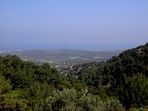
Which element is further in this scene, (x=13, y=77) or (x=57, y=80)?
(x=57, y=80)

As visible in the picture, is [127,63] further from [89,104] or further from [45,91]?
[89,104]

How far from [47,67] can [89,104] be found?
3430 cm

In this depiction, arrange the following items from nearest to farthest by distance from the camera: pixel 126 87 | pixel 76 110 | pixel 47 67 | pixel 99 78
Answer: pixel 76 110 → pixel 126 87 → pixel 47 67 → pixel 99 78

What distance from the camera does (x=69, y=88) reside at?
42.3m

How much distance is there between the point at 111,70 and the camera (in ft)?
208

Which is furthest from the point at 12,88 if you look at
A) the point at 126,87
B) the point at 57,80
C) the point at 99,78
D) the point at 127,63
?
the point at 127,63

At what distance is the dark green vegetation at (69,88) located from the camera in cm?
1884

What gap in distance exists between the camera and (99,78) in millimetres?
61062

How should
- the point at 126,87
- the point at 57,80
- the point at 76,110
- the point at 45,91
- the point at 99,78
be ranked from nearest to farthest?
1. the point at 76,110
2. the point at 45,91
3. the point at 126,87
4. the point at 57,80
5. the point at 99,78

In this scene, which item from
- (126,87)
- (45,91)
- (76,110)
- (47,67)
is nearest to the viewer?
(76,110)

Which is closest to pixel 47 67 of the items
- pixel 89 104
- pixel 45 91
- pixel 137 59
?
pixel 45 91

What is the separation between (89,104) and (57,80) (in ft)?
101

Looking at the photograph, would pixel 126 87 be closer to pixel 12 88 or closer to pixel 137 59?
pixel 12 88

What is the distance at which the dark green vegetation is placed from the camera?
742 inches
